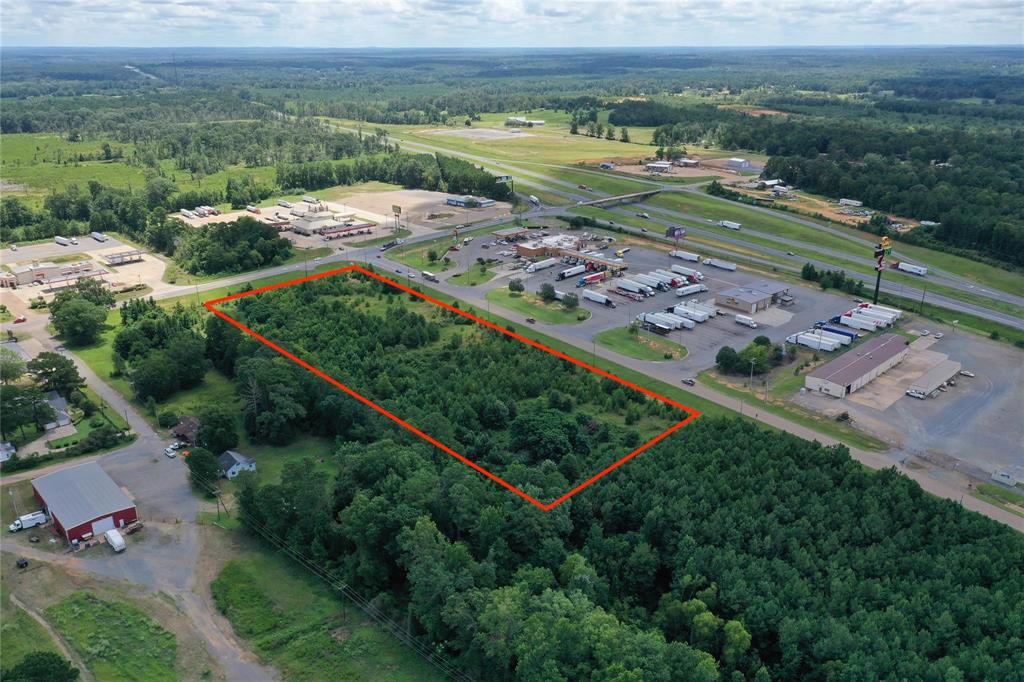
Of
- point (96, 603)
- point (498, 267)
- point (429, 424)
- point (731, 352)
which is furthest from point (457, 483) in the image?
point (498, 267)

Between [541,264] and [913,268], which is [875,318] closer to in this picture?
[913,268]

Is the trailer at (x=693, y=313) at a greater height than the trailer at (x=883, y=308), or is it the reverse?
the trailer at (x=883, y=308)

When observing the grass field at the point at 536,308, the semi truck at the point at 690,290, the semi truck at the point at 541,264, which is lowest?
the grass field at the point at 536,308

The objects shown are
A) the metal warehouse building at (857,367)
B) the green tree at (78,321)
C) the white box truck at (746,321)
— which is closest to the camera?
the metal warehouse building at (857,367)

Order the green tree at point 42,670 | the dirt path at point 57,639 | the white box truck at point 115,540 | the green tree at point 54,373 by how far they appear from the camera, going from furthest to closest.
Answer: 1. the green tree at point 54,373
2. the white box truck at point 115,540
3. the dirt path at point 57,639
4. the green tree at point 42,670

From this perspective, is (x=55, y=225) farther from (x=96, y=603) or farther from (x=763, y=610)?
(x=763, y=610)

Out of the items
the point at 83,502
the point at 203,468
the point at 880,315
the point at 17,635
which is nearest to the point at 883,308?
the point at 880,315

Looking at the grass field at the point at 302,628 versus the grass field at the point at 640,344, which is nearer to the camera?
the grass field at the point at 302,628

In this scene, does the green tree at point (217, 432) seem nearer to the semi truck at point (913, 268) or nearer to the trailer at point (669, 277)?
the trailer at point (669, 277)

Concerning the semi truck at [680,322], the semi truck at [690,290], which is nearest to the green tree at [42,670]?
the semi truck at [680,322]
